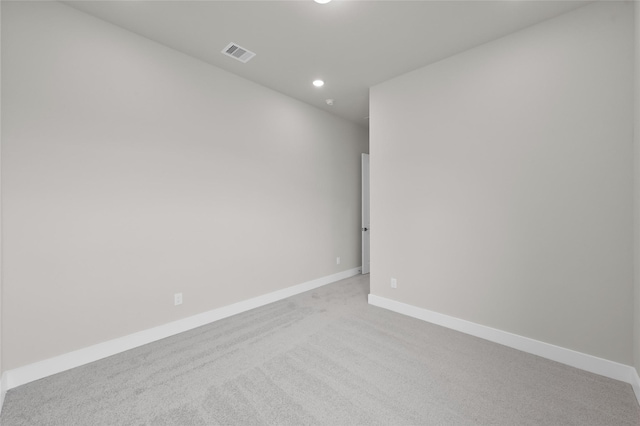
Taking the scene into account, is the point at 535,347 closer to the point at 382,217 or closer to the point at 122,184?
the point at 382,217

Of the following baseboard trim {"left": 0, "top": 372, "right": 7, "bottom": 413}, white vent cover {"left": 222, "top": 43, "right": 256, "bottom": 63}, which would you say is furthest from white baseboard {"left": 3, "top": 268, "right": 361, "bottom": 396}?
white vent cover {"left": 222, "top": 43, "right": 256, "bottom": 63}

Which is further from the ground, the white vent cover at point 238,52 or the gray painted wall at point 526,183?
the white vent cover at point 238,52

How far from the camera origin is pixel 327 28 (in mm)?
2379

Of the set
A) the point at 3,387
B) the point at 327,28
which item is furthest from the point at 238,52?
the point at 3,387

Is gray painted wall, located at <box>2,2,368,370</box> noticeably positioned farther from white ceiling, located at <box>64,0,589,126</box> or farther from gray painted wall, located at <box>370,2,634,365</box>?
gray painted wall, located at <box>370,2,634,365</box>

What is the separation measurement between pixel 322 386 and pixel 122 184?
2393 millimetres

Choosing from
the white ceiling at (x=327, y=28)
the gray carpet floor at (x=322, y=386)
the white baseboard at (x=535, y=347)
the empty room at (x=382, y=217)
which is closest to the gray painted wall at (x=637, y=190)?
the empty room at (x=382, y=217)

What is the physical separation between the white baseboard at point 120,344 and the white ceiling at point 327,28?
279 centimetres

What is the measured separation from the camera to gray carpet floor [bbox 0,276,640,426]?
64.1 inches

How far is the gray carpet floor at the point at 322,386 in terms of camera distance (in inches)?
64.1

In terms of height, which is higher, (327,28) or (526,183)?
(327,28)

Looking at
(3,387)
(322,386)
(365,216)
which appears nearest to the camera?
(3,387)

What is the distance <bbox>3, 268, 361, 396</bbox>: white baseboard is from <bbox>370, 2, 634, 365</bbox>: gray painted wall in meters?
1.87

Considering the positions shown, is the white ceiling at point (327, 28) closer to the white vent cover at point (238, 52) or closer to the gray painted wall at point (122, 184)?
the white vent cover at point (238, 52)
